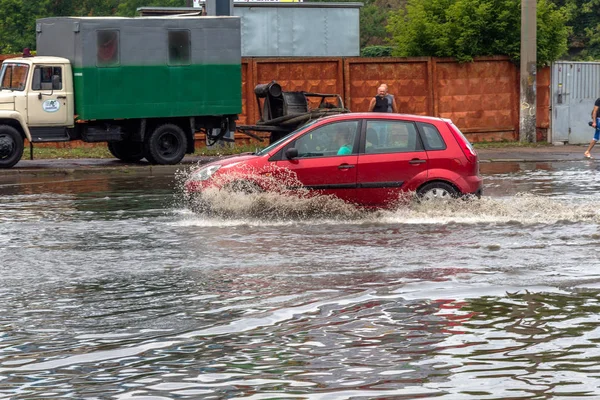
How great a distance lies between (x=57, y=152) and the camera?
27516 millimetres

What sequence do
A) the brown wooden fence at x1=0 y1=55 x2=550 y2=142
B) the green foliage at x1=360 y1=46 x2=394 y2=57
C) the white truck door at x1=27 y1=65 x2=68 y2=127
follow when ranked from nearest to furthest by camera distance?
the white truck door at x1=27 y1=65 x2=68 y2=127, the brown wooden fence at x1=0 y1=55 x2=550 y2=142, the green foliage at x1=360 y1=46 x2=394 y2=57

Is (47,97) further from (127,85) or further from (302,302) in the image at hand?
(302,302)

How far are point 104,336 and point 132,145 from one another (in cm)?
1867

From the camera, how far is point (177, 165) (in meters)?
25.2

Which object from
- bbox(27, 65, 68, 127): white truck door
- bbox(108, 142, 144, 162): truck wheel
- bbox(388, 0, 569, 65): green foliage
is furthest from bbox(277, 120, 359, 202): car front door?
bbox(388, 0, 569, 65): green foliage

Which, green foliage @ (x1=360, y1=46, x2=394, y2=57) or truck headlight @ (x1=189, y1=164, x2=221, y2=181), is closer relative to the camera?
truck headlight @ (x1=189, y1=164, x2=221, y2=181)

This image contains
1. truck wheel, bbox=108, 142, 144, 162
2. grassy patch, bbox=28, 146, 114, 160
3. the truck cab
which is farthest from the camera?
grassy patch, bbox=28, 146, 114, 160

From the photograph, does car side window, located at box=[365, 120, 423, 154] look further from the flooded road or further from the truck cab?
the truck cab

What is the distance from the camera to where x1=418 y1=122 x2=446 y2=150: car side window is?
1497cm

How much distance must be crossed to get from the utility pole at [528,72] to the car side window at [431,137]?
A: 14.9 meters

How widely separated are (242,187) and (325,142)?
3.89 ft

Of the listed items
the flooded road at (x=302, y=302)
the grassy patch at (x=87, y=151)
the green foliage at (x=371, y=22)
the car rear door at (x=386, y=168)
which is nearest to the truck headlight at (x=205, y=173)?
the flooded road at (x=302, y=302)

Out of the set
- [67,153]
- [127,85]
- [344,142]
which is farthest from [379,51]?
[344,142]

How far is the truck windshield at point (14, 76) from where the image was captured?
24.2m
